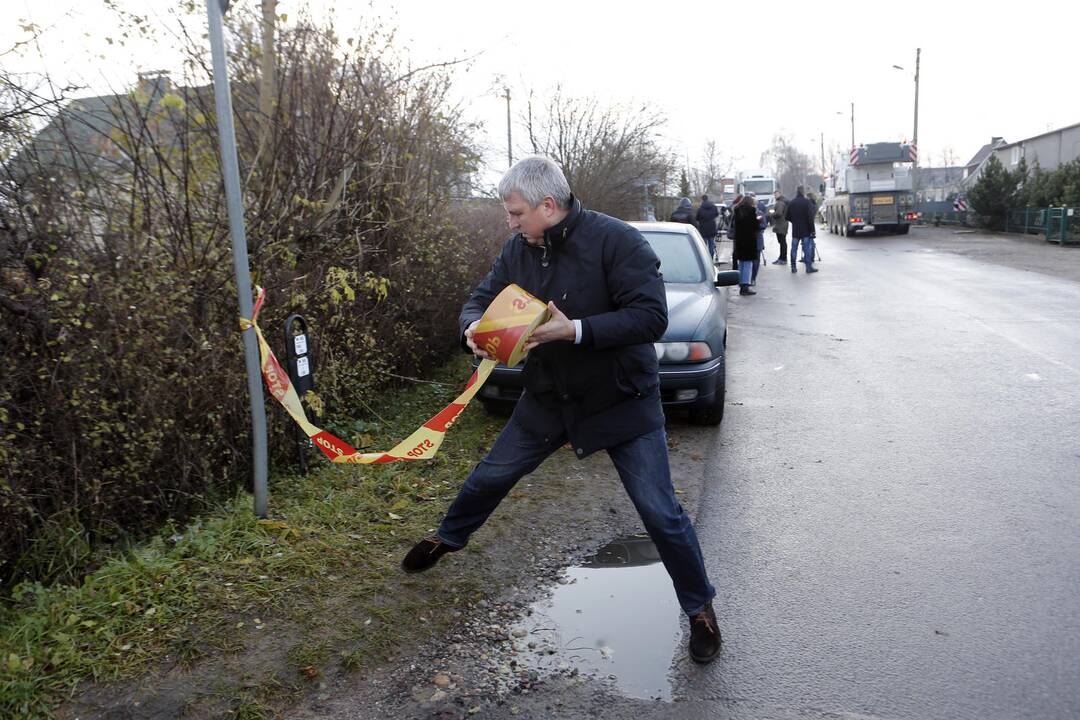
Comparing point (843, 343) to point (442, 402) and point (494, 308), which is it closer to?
point (442, 402)

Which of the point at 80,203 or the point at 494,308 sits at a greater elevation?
the point at 80,203

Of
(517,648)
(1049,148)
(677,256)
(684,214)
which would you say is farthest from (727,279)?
(1049,148)

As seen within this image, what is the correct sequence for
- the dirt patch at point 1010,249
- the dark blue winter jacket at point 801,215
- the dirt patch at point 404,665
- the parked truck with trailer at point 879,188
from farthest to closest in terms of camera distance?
the parked truck with trailer at point 879,188, the dark blue winter jacket at point 801,215, the dirt patch at point 1010,249, the dirt patch at point 404,665

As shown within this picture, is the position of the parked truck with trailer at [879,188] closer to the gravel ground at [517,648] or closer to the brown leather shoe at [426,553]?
the gravel ground at [517,648]

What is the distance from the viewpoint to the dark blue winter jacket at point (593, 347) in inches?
138

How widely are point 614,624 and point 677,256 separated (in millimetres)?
5671

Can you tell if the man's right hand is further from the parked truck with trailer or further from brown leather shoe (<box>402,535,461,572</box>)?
the parked truck with trailer

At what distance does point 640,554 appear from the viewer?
4.70 m

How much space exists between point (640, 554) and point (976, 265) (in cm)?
1945

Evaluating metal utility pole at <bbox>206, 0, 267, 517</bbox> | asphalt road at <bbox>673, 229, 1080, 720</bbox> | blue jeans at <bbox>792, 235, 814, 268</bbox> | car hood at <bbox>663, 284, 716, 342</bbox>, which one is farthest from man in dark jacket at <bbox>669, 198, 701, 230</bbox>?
metal utility pole at <bbox>206, 0, 267, 517</bbox>

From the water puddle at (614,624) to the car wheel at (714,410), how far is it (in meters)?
2.62

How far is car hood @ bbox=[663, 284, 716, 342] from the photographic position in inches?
277

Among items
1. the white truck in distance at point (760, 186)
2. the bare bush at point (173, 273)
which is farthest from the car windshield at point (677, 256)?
the white truck in distance at point (760, 186)

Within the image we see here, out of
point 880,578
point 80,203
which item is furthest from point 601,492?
point 80,203
